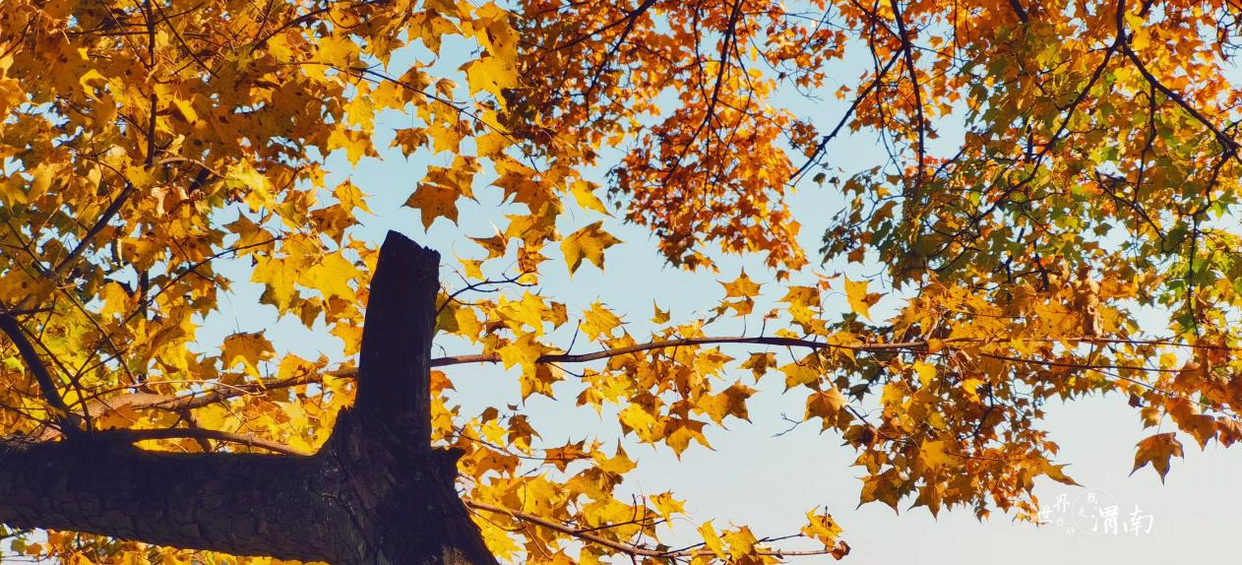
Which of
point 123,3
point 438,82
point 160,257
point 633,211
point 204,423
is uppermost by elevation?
point 633,211

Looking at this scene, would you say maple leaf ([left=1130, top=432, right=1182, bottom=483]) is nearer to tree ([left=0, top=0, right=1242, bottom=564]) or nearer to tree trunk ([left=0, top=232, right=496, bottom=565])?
tree ([left=0, top=0, right=1242, bottom=564])

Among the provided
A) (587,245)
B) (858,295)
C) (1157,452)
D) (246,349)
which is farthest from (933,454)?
(246,349)

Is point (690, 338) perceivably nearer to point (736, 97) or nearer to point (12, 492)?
point (12, 492)

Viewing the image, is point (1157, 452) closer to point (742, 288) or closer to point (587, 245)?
point (742, 288)

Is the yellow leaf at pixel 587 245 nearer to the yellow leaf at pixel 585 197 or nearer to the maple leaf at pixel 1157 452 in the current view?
the yellow leaf at pixel 585 197

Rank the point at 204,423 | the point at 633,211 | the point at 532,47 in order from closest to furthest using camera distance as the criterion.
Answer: the point at 204,423 → the point at 532,47 → the point at 633,211

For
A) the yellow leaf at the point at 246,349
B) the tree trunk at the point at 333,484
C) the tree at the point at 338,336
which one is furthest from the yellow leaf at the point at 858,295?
the yellow leaf at the point at 246,349

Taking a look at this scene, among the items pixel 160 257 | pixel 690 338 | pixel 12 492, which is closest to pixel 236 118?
pixel 160 257

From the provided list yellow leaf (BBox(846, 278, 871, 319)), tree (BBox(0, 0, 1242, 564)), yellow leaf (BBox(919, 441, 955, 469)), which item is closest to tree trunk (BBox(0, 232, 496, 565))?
tree (BBox(0, 0, 1242, 564))

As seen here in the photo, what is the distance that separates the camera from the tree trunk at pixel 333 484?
2.62 meters

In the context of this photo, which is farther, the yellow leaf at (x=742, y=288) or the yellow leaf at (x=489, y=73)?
the yellow leaf at (x=742, y=288)

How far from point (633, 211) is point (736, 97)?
186 cm

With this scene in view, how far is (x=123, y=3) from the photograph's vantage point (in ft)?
13.2

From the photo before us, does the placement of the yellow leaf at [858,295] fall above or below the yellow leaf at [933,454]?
above
